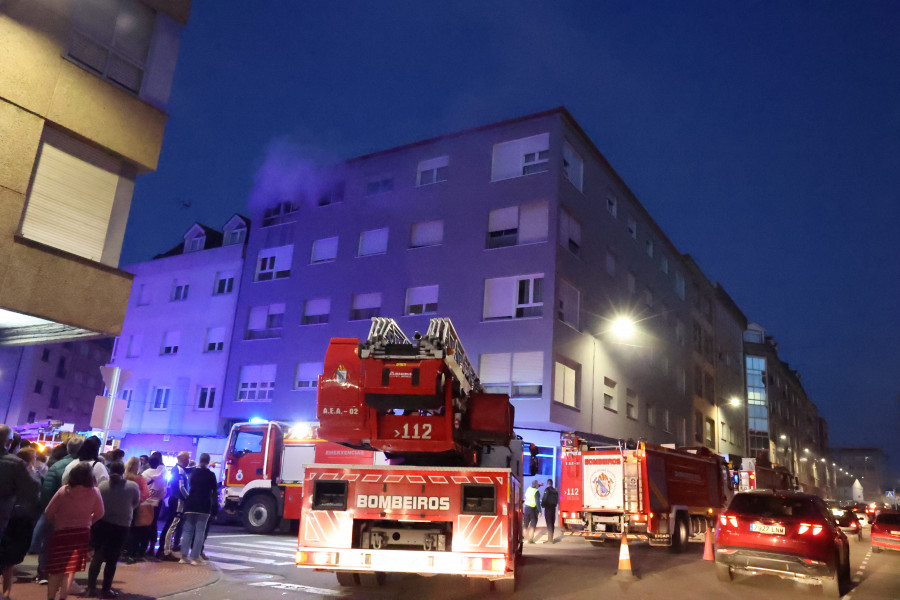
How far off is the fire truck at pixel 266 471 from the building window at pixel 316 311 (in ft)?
42.9

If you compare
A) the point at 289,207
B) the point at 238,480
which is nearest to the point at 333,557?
the point at 238,480

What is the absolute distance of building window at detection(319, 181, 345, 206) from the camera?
33938 mm

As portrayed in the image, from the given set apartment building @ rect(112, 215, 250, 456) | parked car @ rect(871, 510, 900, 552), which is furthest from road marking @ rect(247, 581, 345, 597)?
apartment building @ rect(112, 215, 250, 456)

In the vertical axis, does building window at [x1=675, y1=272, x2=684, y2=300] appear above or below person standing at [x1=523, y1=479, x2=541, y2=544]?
above

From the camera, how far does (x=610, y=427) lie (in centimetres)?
3178

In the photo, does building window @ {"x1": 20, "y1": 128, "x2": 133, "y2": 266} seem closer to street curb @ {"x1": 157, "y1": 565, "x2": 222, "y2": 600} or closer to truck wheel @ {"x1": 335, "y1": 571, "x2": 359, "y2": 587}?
street curb @ {"x1": 157, "y1": 565, "x2": 222, "y2": 600}

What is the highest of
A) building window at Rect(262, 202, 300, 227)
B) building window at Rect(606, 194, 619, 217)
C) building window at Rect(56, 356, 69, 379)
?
building window at Rect(606, 194, 619, 217)

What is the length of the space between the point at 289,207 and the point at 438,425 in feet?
92.7

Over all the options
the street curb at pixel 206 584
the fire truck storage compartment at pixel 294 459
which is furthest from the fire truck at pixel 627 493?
the street curb at pixel 206 584

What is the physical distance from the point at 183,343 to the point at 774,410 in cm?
6176

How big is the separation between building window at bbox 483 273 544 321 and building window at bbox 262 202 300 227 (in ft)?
40.7

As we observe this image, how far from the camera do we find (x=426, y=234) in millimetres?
30516

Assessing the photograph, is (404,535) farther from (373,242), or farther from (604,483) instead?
(373,242)

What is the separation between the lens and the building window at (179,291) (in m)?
38.0
